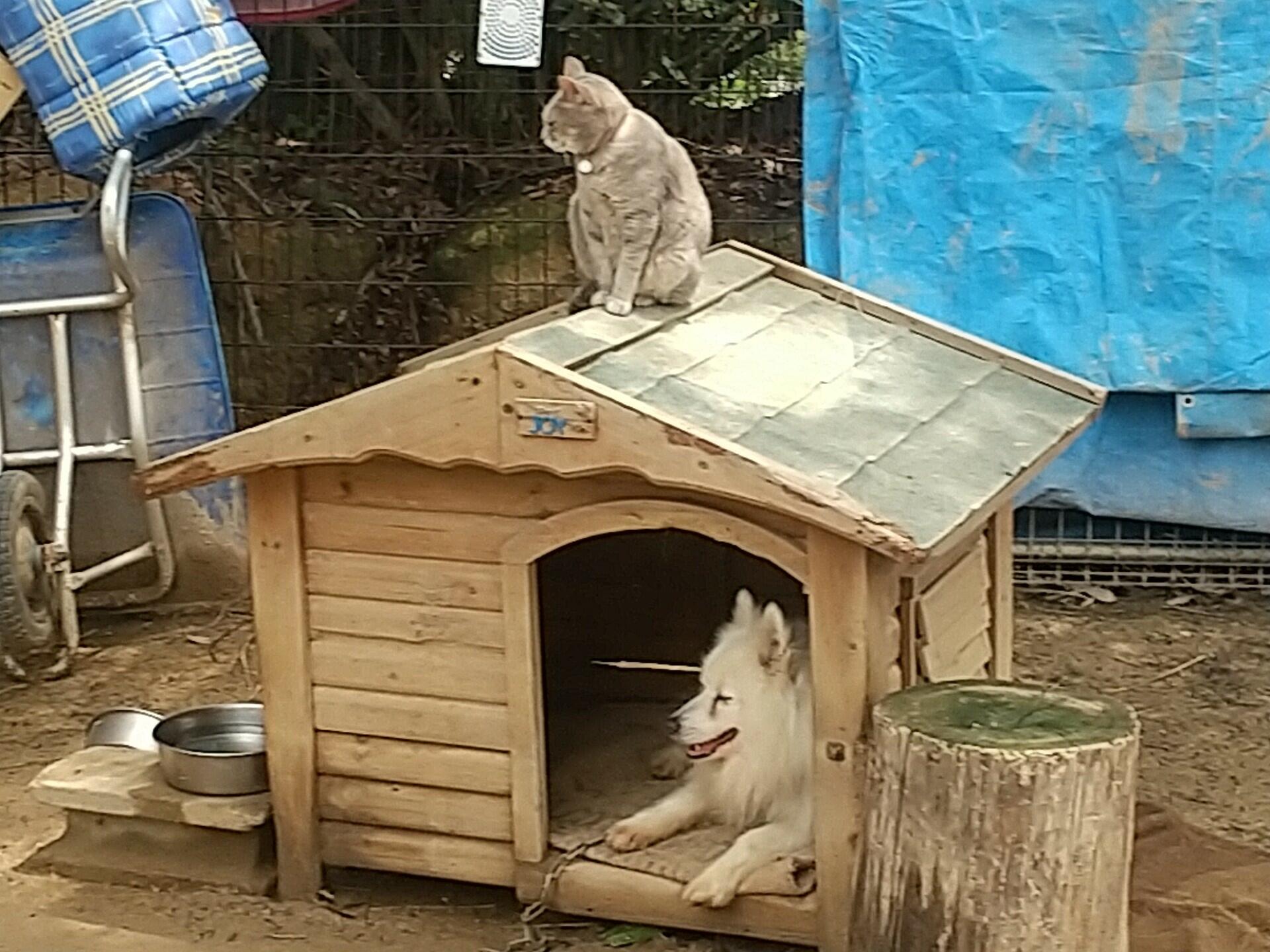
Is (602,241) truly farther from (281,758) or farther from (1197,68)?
(1197,68)

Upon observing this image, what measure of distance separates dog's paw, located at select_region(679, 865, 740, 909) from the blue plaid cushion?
3.25 meters

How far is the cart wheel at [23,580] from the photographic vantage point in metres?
5.50

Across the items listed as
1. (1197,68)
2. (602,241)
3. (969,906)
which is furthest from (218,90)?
(969,906)

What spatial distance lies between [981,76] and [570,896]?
3167mm

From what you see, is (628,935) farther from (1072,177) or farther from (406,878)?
(1072,177)

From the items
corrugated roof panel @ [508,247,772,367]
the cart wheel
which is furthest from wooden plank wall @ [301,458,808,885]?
the cart wheel

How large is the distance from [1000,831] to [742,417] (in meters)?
0.95

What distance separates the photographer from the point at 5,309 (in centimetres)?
614

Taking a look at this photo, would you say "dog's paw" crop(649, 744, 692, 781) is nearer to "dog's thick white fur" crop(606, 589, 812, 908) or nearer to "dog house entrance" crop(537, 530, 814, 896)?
"dog house entrance" crop(537, 530, 814, 896)

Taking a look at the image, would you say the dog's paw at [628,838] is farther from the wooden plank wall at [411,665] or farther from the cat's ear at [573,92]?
the cat's ear at [573,92]

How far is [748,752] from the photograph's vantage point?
3.92 m

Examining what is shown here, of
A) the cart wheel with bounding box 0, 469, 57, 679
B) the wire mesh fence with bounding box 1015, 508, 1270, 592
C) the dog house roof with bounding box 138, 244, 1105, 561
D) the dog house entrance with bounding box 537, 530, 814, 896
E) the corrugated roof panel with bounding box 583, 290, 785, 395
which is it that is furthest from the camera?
the wire mesh fence with bounding box 1015, 508, 1270, 592

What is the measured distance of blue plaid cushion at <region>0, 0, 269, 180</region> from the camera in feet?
19.2

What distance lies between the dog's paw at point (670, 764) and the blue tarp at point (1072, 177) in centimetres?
209
